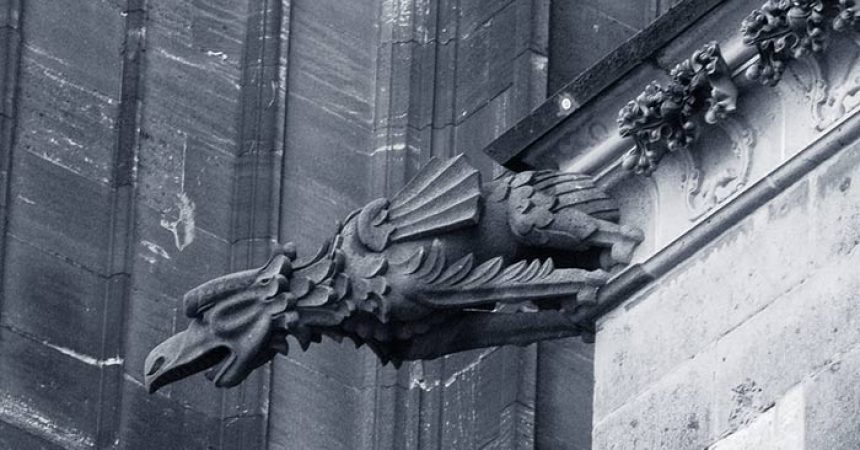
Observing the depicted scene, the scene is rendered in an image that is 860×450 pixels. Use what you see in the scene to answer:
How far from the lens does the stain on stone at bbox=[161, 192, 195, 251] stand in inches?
626

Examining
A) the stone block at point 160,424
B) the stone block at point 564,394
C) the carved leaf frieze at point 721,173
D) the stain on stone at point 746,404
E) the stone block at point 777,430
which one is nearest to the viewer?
the stone block at point 777,430

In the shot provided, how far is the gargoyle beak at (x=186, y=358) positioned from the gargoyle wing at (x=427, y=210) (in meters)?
0.43

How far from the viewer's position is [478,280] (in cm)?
1184

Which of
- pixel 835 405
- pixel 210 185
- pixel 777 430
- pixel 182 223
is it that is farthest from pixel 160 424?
pixel 835 405

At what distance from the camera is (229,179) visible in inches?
630

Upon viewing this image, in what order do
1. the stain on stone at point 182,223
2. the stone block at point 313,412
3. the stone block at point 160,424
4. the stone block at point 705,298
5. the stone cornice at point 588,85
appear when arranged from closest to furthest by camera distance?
the stone block at point 705,298, the stone cornice at point 588,85, the stone block at point 160,424, the stone block at point 313,412, the stain on stone at point 182,223

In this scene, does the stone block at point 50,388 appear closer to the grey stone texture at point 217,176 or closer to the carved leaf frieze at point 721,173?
the grey stone texture at point 217,176

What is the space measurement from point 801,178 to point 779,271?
0.68ft

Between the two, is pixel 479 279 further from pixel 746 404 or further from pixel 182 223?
pixel 182 223

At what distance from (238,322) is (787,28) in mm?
1464

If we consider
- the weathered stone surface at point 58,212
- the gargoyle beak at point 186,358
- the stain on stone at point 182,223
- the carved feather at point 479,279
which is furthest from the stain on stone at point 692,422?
the stain on stone at point 182,223

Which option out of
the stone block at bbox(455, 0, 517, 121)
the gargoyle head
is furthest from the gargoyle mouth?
the stone block at bbox(455, 0, 517, 121)

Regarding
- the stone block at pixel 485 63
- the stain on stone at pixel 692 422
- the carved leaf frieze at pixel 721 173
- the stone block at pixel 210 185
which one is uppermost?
the stone block at pixel 485 63

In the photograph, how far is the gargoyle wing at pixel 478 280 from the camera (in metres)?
11.8
